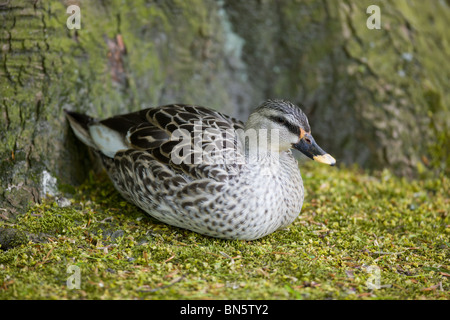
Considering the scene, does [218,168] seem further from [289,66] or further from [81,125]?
[289,66]

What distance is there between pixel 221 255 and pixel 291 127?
1186 millimetres

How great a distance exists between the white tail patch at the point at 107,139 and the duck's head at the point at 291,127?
1336mm

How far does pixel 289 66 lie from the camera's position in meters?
6.61

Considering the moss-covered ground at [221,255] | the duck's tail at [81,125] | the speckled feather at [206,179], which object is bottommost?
the moss-covered ground at [221,255]

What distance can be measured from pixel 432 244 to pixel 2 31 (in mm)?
4203

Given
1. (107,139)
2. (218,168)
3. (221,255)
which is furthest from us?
(107,139)

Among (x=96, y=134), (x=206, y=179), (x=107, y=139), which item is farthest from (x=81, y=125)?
(x=206, y=179)

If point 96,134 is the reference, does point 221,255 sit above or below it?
below

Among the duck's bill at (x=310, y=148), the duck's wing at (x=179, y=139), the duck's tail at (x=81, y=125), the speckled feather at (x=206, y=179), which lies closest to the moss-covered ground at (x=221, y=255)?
the speckled feather at (x=206, y=179)

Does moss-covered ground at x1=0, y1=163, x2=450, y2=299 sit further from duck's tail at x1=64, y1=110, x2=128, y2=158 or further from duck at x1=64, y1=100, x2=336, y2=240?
duck's tail at x1=64, y1=110, x2=128, y2=158

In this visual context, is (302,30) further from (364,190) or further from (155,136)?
(155,136)

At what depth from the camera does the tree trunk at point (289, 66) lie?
5.33 meters

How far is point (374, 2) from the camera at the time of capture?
20.8ft

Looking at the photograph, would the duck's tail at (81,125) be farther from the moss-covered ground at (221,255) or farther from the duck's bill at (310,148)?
the duck's bill at (310,148)
